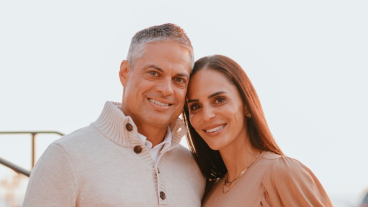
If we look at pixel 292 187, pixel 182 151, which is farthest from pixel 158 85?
pixel 292 187

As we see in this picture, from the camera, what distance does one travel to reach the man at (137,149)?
9.33ft

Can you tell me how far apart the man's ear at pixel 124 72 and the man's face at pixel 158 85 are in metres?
0.10

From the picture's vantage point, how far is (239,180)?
133 inches

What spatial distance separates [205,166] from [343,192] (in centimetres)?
2615

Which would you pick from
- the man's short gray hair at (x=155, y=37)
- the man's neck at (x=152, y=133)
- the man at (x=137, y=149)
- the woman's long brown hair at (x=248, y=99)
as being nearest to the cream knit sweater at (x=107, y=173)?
the man at (x=137, y=149)

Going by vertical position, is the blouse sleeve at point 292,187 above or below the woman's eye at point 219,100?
below

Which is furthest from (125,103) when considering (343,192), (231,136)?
(343,192)

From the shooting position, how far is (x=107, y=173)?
2982mm

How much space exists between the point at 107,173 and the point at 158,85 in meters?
0.73

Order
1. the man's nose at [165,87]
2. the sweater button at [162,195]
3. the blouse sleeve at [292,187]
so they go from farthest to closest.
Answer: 1. the man's nose at [165,87]
2. the sweater button at [162,195]
3. the blouse sleeve at [292,187]

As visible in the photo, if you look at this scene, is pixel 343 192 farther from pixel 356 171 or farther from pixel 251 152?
pixel 251 152

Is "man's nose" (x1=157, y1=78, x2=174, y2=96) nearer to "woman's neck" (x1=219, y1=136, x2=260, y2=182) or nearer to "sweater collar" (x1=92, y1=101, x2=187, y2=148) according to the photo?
"sweater collar" (x1=92, y1=101, x2=187, y2=148)

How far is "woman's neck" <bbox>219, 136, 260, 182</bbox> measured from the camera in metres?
3.47

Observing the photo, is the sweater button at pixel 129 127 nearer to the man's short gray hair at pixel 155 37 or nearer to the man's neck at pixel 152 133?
the man's neck at pixel 152 133
